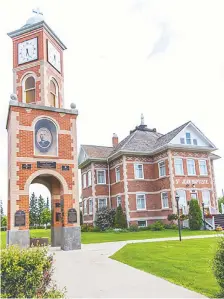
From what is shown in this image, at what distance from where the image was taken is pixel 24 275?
4918 millimetres

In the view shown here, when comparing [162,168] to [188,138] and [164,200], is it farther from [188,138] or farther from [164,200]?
[188,138]

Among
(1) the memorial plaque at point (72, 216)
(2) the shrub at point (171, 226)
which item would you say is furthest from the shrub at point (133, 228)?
(1) the memorial plaque at point (72, 216)

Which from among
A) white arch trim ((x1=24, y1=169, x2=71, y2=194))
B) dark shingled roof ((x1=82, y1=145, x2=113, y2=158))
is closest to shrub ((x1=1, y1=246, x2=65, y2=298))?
white arch trim ((x1=24, y1=169, x2=71, y2=194))

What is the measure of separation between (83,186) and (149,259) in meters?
25.8

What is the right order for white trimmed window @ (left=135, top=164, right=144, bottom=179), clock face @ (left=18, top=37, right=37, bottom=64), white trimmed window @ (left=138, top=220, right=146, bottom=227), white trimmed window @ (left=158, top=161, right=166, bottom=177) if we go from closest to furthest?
clock face @ (left=18, top=37, right=37, bottom=64), white trimmed window @ (left=138, top=220, right=146, bottom=227), white trimmed window @ (left=158, top=161, right=166, bottom=177), white trimmed window @ (left=135, top=164, right=144, bottom=179)

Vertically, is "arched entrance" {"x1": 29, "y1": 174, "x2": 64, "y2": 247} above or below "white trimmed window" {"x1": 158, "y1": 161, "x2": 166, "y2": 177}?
below

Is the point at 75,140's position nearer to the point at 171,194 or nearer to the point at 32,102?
the point at 32,102

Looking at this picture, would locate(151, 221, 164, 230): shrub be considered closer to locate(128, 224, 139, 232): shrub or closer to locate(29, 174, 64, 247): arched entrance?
locate(128, 224, 139, 232): shrub

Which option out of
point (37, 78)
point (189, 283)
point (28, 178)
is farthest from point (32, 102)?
point (189, 283)

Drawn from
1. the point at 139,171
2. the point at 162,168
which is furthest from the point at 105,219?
the point at 162,168

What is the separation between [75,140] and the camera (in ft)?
54.6

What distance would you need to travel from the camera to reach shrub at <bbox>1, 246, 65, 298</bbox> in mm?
4812

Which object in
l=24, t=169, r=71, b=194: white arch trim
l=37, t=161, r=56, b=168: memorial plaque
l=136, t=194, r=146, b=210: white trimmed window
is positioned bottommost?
l=136, t=194, r=146, b=210: white trimmed window

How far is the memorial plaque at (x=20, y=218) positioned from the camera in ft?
47.3
